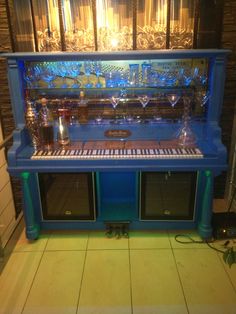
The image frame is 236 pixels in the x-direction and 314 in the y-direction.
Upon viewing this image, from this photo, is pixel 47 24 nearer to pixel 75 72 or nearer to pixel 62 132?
pixel 75 72

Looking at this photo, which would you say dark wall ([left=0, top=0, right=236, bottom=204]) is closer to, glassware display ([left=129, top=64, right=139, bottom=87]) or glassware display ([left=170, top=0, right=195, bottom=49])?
glassware display ([left=170, top=0, right=195, bottom=49])

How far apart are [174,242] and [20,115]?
1.74 m

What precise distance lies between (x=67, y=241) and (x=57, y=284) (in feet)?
1.58

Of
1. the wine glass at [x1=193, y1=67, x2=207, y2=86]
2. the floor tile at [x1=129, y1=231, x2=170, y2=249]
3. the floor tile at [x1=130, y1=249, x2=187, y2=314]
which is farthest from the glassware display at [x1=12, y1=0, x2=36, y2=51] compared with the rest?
the floor tile at [x1=130, y1=249, x2=187, y2=314]

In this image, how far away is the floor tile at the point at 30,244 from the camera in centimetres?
234

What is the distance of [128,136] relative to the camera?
2.35 metres

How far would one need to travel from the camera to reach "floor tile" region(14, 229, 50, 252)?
2.34 metres

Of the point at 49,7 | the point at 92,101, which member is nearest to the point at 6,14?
the point at 49,7

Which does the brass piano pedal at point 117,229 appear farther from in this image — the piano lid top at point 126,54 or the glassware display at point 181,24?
the glassware display at point 181,24

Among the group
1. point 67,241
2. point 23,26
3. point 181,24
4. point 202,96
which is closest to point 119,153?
point 202,96

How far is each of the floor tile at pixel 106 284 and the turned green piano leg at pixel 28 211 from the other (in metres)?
0.54

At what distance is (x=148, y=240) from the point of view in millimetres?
2416

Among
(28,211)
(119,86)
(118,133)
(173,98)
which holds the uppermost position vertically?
(119,86)

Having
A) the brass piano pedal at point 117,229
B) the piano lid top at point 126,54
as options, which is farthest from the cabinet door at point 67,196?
the piano lid top at point 126,54
